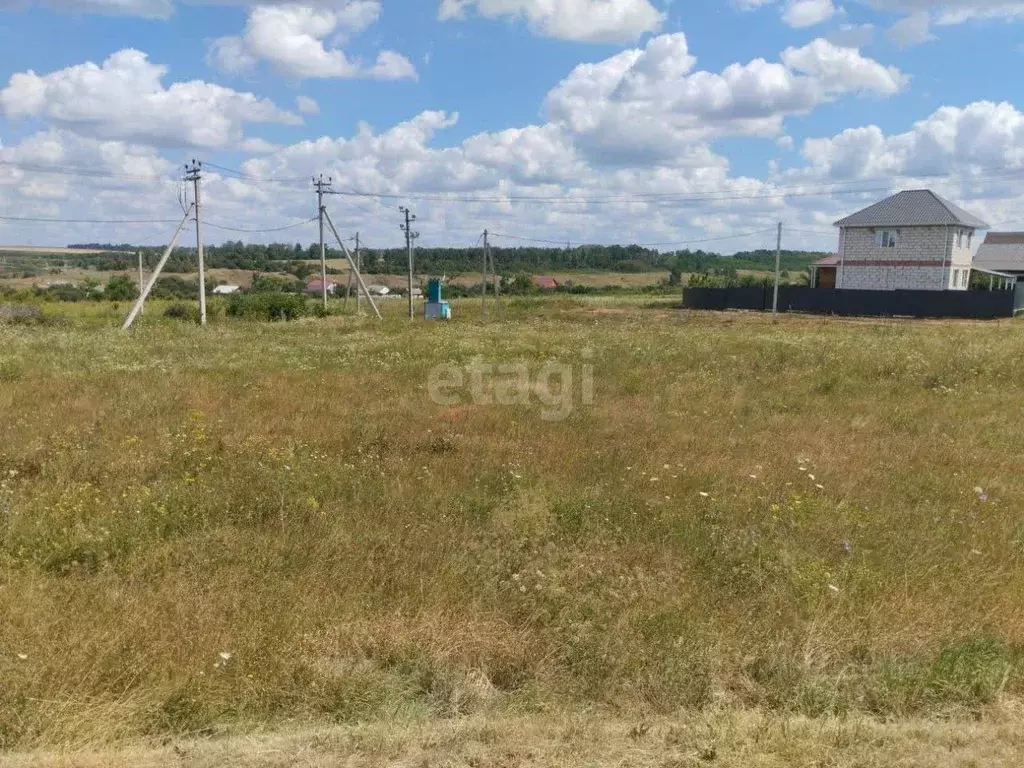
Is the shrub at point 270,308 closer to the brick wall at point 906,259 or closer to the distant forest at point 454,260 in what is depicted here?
the brick wall at point 906,259

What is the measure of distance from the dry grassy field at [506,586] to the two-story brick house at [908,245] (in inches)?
1308

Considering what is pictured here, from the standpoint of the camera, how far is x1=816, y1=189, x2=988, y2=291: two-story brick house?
3909 cm

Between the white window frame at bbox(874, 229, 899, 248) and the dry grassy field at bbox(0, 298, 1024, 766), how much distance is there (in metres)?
33.9

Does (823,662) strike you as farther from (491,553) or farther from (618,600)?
(491,553)

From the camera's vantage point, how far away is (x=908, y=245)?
40125 millimetres

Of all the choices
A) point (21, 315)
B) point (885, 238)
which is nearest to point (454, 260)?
point (885, 238)

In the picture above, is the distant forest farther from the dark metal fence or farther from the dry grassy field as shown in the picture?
the dry grassy field

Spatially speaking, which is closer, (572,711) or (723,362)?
(572,711)

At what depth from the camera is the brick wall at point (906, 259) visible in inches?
1539

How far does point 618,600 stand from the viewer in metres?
4.79

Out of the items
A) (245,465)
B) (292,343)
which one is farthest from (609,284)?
(245,465)

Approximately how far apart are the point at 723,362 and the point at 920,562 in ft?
35.7

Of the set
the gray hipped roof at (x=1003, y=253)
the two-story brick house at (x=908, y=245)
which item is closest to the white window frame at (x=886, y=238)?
the two-story brick house at (x=908, y=245)

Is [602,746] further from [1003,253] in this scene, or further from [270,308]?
[1003,253]
